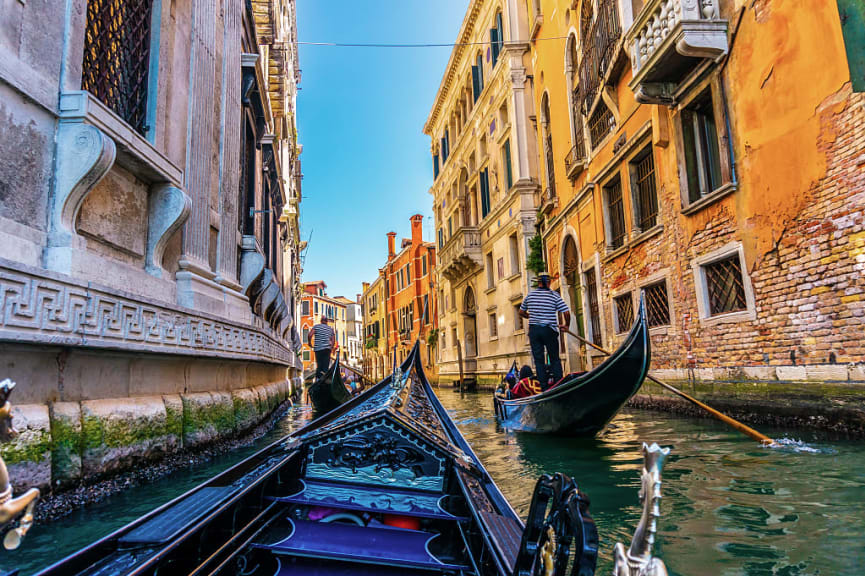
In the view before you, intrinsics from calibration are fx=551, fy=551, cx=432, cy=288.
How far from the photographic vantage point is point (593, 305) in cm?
830

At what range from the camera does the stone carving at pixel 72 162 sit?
2314mm

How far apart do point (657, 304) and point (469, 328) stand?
9881 mm

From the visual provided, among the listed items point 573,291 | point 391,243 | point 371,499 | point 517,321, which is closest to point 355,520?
point 371,499

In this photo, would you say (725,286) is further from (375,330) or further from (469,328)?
(375,330)

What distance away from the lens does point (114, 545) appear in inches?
43.6

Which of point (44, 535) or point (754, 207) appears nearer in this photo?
point (44, 535)

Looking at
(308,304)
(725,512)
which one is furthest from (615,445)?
(308,304)

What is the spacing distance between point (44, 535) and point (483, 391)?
39.9 ft

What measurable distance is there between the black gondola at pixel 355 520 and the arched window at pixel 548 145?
29.0 feet

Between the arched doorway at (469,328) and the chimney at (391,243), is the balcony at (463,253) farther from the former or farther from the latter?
the chimney at (391,243)

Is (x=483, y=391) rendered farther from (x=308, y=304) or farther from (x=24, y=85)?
(x=308, y=304)

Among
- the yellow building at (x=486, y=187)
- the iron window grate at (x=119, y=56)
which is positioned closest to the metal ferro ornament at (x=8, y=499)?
the iron window grate at (x=119, y=56)

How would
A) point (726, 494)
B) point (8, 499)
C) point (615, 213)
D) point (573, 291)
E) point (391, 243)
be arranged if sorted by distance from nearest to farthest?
point (8, 499), point (726, 494), point (615, 213), point (573, 291), point (391, 243)

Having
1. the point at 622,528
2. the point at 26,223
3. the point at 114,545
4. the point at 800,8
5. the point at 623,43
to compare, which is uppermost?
the point at 623,43
